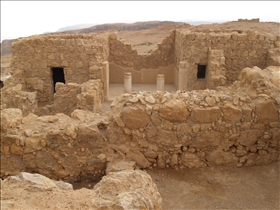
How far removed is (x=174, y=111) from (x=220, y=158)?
1.21 metres

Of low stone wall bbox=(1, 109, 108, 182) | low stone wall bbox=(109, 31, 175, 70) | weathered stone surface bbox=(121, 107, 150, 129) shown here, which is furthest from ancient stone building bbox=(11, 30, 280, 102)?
weathered stone surface bbox=(121, 107, 150, 129)

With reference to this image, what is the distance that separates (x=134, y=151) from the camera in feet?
15.5

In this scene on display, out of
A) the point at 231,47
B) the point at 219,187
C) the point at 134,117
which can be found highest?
the point at 231,47

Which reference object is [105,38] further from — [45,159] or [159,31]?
[159,31]

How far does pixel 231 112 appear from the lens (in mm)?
4574

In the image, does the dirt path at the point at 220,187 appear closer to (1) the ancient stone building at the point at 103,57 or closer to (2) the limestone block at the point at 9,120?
(2) the limestone block at the point at 9,120

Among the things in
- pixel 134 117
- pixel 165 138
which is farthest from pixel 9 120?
pixel 165 138

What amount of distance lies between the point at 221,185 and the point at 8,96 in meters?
7.36

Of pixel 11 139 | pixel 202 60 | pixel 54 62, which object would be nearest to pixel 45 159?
pixel 11 139

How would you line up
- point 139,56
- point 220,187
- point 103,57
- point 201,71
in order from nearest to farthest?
point 220,187 < point 103,57 < point 201,71 < point 139,56

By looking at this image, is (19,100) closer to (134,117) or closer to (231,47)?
(134,117)

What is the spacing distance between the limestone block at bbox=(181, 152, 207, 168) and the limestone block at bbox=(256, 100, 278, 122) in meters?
1.26

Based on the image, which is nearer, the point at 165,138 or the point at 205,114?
the point at 205,114

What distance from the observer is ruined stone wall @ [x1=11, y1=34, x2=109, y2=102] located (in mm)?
10594
